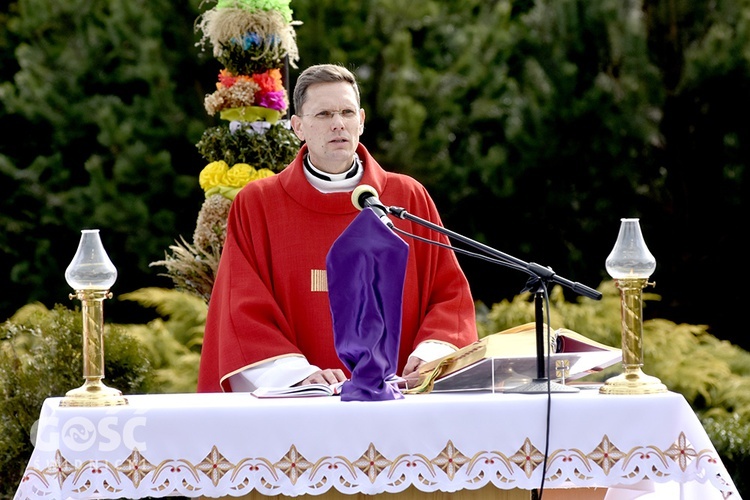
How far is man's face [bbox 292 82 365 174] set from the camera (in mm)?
4035

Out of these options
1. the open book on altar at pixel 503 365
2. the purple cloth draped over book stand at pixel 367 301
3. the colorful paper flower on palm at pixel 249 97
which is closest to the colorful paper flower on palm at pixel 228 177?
the colorful paper flower on palm at pixel 249 97

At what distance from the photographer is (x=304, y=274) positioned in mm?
4273

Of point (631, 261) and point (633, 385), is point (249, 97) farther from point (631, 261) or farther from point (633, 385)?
point (633, 385)

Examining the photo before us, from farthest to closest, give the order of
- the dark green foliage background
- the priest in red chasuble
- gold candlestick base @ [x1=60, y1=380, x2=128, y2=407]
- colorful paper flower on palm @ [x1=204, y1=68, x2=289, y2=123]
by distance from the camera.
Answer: the dark green foliage background
colorful paper flower on palm @ [x1=204, y1=68, x2=289, y2=123]
the priest in red chasuble
gold candlestick base @ [x1=60, y1=380, x2=128, y2=407]

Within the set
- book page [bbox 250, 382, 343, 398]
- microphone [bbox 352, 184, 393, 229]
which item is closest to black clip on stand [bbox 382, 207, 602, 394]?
microphone [bbox 352, 184, 393, 229]

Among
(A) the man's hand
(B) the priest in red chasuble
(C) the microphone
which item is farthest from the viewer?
(B) the priest in red chasuble

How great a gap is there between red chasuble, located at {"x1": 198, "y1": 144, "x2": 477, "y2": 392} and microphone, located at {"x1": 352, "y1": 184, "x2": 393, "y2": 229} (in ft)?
2.57

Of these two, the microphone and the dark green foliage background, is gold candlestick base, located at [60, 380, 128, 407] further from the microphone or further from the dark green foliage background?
the dark green foliage background

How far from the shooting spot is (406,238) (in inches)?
168

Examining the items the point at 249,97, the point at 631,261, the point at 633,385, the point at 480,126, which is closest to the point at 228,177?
the point at 249,97

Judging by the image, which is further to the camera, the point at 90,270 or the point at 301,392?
the point at 301,392

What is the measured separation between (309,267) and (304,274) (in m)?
0.03

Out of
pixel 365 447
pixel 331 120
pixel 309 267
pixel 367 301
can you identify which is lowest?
pixel 365 447

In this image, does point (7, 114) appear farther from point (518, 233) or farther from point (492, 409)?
point (492, 409)
